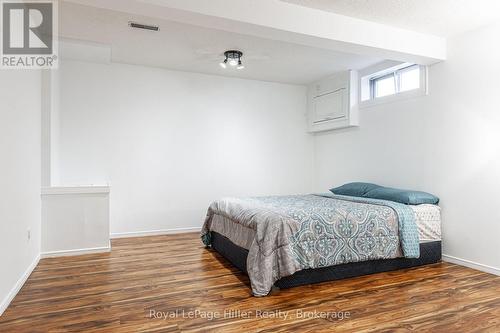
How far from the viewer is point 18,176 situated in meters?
2.65

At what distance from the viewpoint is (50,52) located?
377cm

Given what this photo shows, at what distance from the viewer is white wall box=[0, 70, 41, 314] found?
7.45 ft

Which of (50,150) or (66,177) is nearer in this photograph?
(50,150)

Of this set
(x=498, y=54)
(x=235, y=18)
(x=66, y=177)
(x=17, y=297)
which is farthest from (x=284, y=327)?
Result: (x=66, y=177)

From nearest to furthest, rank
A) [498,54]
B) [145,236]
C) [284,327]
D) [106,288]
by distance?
[284,327] → [106,288] → [498,54] → [145,236]

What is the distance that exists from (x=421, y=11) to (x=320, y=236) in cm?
234

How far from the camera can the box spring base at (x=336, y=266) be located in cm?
282

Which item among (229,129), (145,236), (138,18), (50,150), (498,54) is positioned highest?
(138,18)

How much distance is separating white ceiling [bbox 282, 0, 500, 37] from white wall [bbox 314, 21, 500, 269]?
0.28 meters

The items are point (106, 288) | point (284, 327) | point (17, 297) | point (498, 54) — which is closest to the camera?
point (284, 327)

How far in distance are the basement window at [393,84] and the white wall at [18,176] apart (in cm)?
427

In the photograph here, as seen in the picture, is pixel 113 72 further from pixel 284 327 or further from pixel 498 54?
pixel 498 54

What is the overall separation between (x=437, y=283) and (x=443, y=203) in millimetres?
1128

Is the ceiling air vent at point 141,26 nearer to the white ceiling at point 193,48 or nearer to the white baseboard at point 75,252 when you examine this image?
the white ceiling at point 193,48
